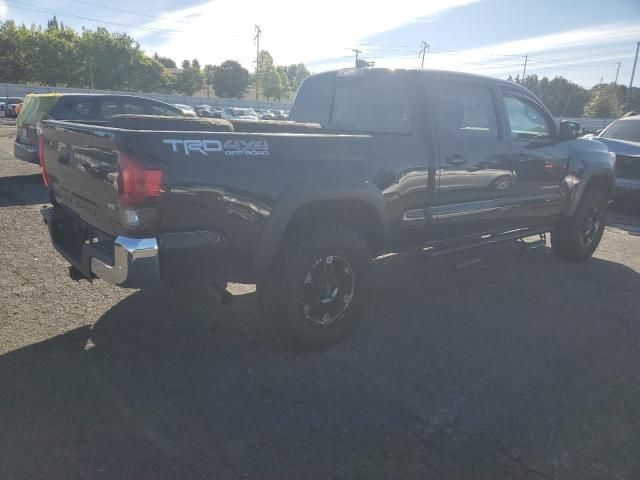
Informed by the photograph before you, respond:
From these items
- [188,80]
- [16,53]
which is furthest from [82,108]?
[188,80]

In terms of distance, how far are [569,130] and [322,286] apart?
11.8 ft

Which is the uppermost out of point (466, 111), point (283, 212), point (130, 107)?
point (466, 111)

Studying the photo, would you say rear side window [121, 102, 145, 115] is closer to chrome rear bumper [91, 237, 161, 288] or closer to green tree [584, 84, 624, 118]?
chrome rear bumper [91, 237, 161, 288]

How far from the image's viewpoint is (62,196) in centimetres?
366

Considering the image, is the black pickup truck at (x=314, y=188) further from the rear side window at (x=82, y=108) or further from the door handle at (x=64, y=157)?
the rear side window at (x=82, y=108)

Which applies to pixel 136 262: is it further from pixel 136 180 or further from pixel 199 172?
pixel 199 172

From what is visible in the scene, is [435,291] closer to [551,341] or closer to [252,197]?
[551,341]

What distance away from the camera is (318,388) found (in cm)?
307

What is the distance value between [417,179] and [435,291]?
1.51 meters

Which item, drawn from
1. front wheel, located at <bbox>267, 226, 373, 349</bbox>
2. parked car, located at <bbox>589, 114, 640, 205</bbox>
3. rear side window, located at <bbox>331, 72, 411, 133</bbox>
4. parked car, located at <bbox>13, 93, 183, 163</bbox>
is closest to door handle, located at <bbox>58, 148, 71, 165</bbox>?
front wheel, located at <bbox>267, 226, 373, 349</bbox>

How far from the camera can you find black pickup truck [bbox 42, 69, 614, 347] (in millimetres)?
2699

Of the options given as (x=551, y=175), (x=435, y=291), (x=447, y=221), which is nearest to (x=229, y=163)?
(x=447, y=221)

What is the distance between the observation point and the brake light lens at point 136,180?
2.57 m

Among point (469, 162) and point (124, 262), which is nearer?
point (124, 262)
